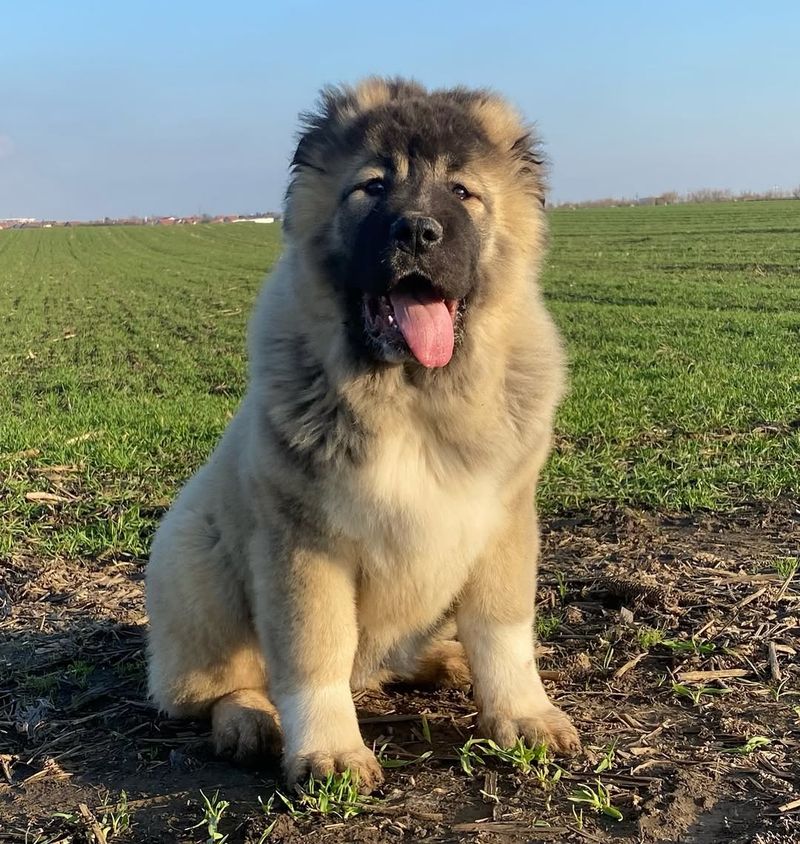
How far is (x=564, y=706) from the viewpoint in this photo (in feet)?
10.7

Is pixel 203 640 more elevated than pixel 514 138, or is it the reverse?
pixel 514 138

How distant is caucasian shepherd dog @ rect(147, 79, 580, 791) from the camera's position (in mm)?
2832

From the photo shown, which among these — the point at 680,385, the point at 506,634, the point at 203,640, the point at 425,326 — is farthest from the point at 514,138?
the point at 680,385

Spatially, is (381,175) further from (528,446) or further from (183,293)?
(183,293)

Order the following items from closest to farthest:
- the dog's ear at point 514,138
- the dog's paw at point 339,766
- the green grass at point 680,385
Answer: the dog's paw at point 339,766
the dog's ear at point 514,138
the green grass at point 680,385

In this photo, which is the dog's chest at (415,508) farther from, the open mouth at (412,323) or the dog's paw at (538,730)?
the dog's paw at (538,730)

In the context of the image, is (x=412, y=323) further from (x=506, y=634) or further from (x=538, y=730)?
(x=538, y=730)

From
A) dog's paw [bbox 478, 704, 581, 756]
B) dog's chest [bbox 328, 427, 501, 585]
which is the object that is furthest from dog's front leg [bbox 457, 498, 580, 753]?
dog's chest [bbox 328, 427, 501, 585]

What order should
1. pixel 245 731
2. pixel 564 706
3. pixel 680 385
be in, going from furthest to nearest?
pixel 680 385, pixel 564 706, pixel 245 731

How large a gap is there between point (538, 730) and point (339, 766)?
0.65 meters

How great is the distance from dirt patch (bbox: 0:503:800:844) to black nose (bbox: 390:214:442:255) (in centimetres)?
162

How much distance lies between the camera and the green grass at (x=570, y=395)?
5.74m

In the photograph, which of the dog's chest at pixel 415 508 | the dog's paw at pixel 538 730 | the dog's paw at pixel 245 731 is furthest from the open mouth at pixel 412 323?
the dog's paw at pixel 245 731

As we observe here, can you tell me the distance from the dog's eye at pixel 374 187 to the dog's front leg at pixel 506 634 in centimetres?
112
